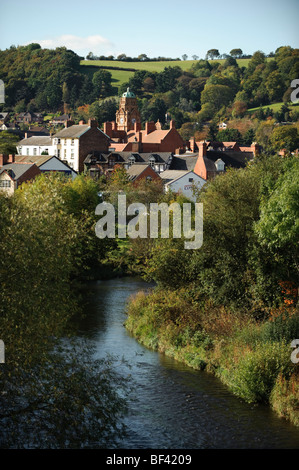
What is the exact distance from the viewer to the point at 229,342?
23547mm

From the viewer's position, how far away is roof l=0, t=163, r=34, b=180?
6017cm

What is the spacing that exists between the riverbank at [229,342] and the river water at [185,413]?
1.49 feet

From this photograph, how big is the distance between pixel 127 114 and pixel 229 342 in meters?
113

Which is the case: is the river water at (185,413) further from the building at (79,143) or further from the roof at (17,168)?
the building at (79,143)

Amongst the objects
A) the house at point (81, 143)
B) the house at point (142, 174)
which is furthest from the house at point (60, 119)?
the house at point (142, 174)

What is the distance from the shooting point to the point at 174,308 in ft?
90.0

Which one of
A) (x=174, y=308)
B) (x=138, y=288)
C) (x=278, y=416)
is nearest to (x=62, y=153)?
(x=138, y=288)

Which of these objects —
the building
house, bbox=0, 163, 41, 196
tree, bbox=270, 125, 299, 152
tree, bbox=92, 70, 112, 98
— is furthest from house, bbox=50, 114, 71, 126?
house, bbox=0, 163, 41, 196

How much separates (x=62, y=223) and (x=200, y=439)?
9023 mm

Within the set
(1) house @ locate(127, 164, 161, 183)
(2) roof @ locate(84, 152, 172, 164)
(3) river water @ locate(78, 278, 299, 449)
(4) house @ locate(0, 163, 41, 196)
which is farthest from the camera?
(2) roof @ locate(84, 152, 172, 164)

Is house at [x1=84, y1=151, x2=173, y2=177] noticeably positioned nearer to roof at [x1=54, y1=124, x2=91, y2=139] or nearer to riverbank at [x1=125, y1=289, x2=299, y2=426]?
roof at [x1=54, y1=124, x2=91, y2=139]

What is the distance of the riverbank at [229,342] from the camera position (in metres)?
20.0
